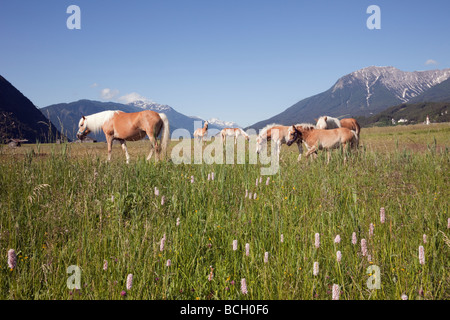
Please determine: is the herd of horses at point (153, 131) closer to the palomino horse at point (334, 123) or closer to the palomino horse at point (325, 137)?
the palomino horse at point (325, 137)

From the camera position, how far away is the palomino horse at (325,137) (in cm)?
1250

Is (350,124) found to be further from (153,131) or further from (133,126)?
(133,126)

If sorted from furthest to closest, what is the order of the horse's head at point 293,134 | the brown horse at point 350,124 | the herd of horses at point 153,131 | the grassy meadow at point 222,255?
the brown horse at point 350,124 → the horse's head at point 293,134 → the herd of horses at point 153,131 → the grassy meadow at point 222,255

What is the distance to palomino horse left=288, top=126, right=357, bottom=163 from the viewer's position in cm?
1250

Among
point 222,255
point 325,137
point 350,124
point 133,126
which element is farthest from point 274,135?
point 222,255

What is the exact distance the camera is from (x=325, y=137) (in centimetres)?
1273

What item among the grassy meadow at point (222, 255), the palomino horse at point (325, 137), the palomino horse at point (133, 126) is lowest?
the grassy meadow at point (222, 255)

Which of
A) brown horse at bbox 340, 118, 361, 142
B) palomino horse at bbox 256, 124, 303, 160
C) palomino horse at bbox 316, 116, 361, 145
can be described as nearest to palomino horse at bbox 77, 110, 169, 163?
palomino horse at bbox 256, 124, 303, 160

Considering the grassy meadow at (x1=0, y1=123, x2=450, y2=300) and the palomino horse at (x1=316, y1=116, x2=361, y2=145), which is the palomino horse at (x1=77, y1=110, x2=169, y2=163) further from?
the palomino horse at (x1=316, y1=116, x2=361, y2=145)

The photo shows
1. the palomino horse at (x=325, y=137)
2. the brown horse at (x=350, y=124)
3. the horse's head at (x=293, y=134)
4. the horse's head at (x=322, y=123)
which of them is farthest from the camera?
the brown horse at (x=350, y=124)

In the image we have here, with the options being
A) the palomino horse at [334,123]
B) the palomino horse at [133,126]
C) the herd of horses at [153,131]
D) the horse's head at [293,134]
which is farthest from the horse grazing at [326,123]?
the palomino horse at [133,126]

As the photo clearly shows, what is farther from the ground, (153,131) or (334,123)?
(334,123)

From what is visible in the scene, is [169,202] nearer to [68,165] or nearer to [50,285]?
[50,285]
